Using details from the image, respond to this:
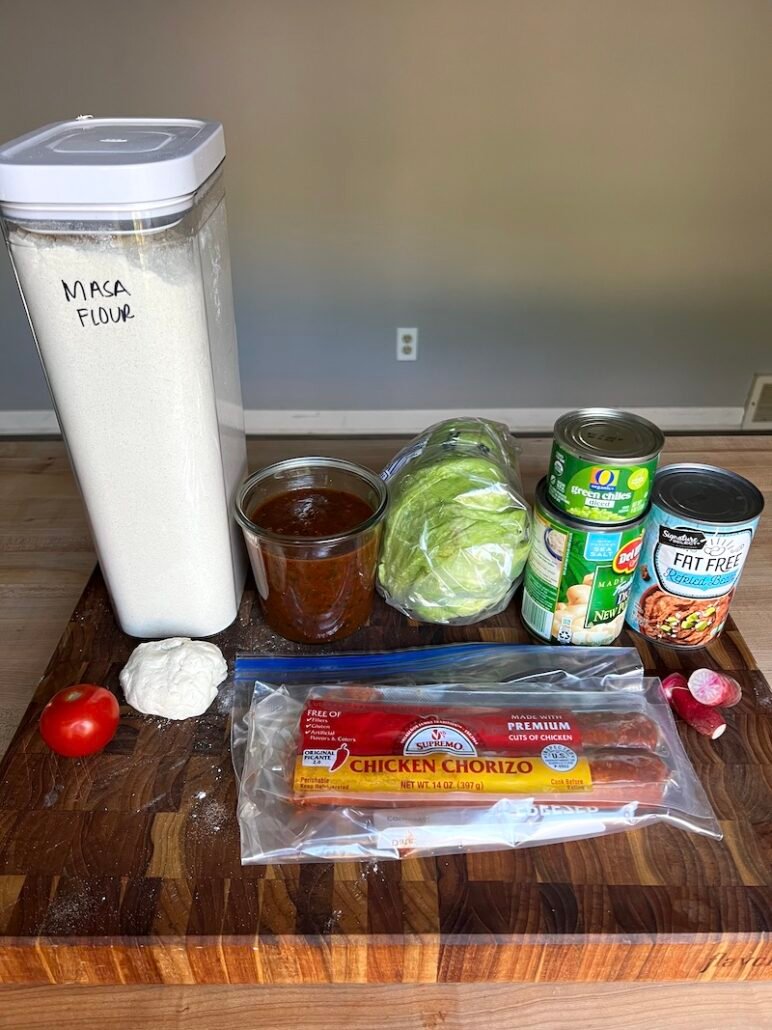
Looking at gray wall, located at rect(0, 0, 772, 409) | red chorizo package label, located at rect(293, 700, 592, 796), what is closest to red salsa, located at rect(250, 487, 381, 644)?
red chorizo package label, located at rect(293, 700, 592, 796)

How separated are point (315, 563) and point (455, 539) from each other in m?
0.14

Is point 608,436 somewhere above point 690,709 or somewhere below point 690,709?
above

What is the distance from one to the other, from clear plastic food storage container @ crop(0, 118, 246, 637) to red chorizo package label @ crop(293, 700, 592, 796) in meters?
0.20

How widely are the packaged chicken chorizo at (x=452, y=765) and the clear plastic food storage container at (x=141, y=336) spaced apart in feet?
0.48

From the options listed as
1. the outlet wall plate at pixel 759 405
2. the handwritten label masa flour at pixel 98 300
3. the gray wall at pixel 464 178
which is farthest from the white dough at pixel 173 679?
the outlet wall plate at pixel 759 405

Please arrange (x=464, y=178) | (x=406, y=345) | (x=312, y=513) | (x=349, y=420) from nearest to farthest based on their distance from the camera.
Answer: (x=312, y=513) < (x=464, y=178) < (x=406, y=345) < (x=349, y=420)

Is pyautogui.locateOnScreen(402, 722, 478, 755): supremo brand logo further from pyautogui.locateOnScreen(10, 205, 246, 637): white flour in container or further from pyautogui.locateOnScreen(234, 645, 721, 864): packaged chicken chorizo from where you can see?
pyautogui.locateOnScreen(10, 205, 246, 637): white flour in container

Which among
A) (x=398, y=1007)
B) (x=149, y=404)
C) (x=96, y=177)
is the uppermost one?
(x=96, y=177)

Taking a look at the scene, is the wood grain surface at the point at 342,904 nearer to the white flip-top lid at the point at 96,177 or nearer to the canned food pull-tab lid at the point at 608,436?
the canned food pull-tab lid at the point at 608,436

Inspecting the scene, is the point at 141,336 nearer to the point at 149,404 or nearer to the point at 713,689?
the point at 149,404

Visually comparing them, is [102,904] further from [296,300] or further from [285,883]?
[296,300]

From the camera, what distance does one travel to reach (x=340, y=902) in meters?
0.53

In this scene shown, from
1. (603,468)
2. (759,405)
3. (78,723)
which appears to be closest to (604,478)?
(603,468)

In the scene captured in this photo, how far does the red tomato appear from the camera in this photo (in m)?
0.62
